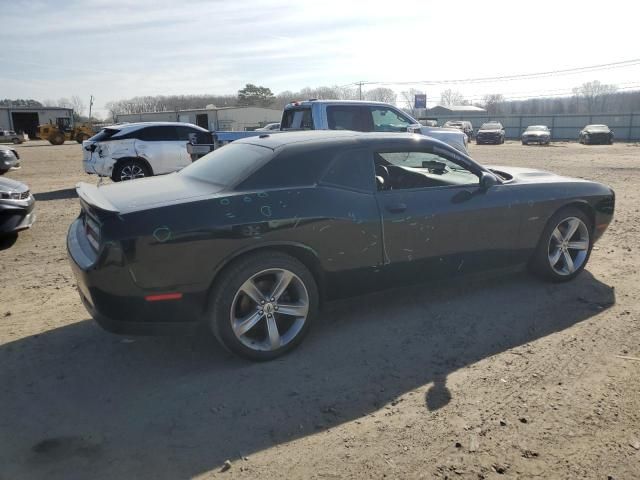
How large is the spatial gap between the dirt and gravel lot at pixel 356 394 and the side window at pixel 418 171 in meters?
0.89

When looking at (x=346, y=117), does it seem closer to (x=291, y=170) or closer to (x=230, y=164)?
(x=230, y=164)

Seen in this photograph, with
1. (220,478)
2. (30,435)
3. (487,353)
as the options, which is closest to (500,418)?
(487,353)

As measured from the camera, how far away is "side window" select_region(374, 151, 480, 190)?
13.6 feet

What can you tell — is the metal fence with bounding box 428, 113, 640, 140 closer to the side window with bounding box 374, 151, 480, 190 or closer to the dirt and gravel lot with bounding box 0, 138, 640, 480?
the dirt and gravel lot with bounding box 0, 138, 640, 480

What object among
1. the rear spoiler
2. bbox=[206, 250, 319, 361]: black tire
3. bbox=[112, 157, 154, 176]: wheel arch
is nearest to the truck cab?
bbox=[112, 157, 154, 176]: wheel arch

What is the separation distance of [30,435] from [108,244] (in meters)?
1.14

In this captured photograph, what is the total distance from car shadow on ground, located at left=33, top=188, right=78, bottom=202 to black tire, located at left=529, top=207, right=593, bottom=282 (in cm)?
974

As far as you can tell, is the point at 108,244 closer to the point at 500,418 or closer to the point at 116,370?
the point at 116,370

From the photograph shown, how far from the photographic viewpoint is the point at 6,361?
3.59 m

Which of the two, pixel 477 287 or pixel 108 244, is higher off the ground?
pixel 108 244


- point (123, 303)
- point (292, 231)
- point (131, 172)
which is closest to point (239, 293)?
point (292, 231)

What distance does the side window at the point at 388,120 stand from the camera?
1000cm

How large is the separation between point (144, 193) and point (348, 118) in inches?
263

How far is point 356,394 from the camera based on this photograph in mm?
3143
